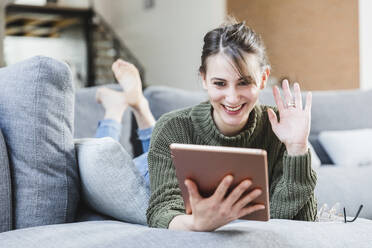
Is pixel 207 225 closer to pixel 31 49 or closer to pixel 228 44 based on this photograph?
pixel 228 44

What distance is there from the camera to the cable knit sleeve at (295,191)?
1.26m

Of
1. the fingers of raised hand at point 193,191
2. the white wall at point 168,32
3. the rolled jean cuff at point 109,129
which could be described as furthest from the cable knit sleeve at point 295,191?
the white wall at point 168,32

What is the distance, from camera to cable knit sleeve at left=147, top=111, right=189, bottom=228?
3.97ft

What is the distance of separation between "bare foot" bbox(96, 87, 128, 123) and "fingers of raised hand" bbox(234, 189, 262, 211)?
120 centimetres

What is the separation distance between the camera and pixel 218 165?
0.89 m

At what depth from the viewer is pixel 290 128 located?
4.14 ft

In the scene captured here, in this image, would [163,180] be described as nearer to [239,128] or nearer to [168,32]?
[239,128]

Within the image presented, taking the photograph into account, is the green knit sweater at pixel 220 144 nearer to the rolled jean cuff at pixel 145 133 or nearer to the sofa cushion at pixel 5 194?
the sofa cushion at pixel 5 194

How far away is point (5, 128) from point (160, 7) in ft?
22.7

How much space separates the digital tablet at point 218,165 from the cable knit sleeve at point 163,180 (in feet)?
0.83


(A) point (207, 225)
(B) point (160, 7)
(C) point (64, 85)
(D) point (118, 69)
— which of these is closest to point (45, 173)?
(C) point (64, 85)

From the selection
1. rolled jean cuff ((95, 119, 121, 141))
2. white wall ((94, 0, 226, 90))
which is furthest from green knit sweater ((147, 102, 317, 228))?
white wall ((94, 0, 226, 90))

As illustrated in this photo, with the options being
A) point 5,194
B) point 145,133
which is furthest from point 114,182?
point 145,133

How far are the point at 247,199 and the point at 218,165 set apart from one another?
10 cm
